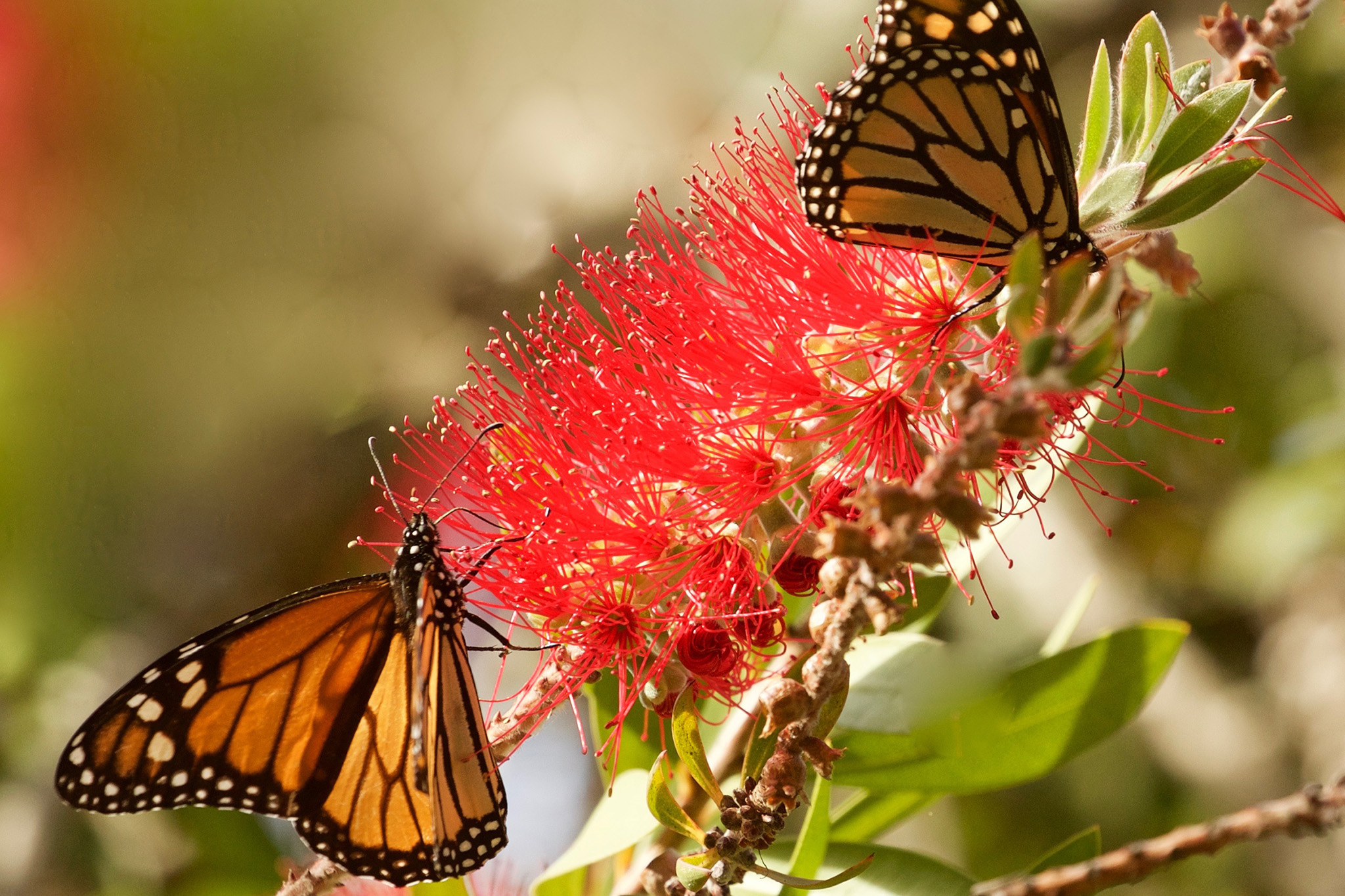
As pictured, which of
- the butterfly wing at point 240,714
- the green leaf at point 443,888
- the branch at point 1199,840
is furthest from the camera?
the green leaf at point 443,888

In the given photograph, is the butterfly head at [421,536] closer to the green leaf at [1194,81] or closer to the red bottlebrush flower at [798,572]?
the red bottlebrush flower at [798,572]

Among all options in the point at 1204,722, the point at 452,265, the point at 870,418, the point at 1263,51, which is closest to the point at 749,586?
the point at 870,418

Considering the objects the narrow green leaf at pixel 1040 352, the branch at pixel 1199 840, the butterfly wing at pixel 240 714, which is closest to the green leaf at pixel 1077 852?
the branch at pixel 1199 840

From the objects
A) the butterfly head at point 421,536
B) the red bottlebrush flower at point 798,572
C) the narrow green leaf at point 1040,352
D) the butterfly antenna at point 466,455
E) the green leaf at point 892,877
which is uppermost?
the butterfly antenna at point 466,455

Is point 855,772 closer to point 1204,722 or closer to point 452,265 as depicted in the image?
point 1204,722

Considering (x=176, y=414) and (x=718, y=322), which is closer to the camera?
(x=718, y=322)

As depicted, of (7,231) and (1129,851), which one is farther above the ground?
(7,231)

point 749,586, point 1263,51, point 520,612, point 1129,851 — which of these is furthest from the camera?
point 520,612
